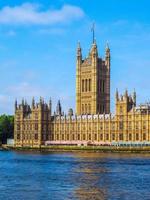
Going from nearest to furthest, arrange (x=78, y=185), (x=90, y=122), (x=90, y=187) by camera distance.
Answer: (x=90, y=187)
(x=78, y=185)
(x=90, y=122)

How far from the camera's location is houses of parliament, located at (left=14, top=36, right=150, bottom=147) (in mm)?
168000

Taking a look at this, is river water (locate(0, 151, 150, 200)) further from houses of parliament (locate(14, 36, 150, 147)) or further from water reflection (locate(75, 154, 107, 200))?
houses of parliament (locate(14, 36, 150, 147))

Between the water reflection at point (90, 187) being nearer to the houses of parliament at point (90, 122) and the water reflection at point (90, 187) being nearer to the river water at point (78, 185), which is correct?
the river water at point (78, 185)

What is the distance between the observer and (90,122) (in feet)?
588

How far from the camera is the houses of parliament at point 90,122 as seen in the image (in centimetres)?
16800

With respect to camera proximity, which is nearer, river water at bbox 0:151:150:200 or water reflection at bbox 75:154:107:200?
water reflection at bbox 75:154:107:200

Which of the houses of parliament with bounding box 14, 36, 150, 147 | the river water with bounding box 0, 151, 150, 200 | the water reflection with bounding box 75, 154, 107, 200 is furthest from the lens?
the houses of parliament with bounding box 14, 36, 150, 147

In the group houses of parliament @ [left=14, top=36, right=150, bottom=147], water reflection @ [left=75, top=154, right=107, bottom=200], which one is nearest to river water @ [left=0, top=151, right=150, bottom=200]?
water reflection @ [left=75, top=154, right=107, bottom=200]

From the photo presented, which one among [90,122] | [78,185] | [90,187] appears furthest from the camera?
[90,122]

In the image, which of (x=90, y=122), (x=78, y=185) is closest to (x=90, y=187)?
(x=78, y=185)

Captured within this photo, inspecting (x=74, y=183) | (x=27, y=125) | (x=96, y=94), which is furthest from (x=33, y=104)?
(x=74, y=183)

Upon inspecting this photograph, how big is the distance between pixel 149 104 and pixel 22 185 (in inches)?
4320

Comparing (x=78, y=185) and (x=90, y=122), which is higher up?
(x=90, y=122)

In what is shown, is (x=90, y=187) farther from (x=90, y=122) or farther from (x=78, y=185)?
(x=90, y=122)
